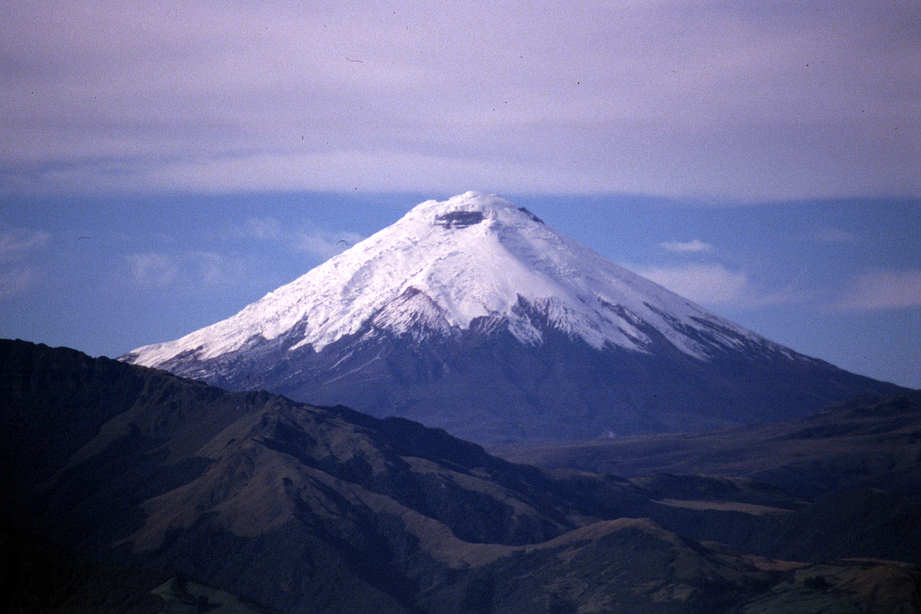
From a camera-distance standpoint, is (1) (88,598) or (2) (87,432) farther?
(2) (87,432)

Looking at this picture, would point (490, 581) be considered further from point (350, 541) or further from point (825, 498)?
point (825, 498)

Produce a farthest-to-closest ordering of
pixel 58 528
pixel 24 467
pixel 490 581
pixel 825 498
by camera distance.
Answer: pixel 825 498, pixel 24 467, pixel 58 528, pixel 490 581

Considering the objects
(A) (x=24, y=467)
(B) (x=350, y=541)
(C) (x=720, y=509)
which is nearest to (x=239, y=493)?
(B) (x=350, y=541)

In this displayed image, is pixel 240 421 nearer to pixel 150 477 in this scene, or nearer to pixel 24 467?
pixel 150 477

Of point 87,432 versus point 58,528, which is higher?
point 87,432

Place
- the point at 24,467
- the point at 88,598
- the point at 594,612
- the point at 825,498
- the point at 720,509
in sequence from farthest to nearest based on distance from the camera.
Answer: the point at 720,509 → the point at 825,498 → the point at 24,467 → the point at 594,612 → the point at 88,598

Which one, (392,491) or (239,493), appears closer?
(239,493)

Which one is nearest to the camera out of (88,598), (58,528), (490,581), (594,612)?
A: (88,598)


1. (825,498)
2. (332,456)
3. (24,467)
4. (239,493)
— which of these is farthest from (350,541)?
(825,498)

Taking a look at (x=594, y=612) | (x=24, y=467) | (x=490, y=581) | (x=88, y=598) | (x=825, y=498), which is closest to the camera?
(x=88, y=598)
